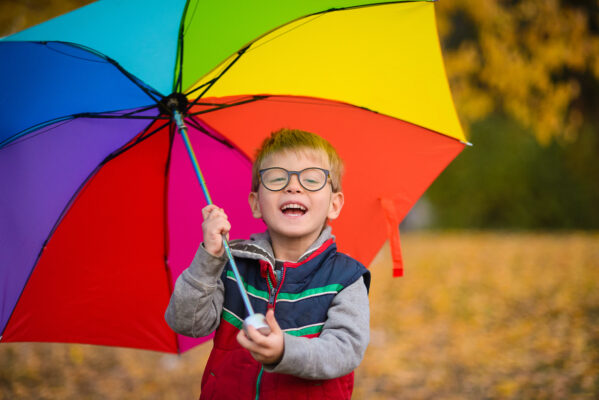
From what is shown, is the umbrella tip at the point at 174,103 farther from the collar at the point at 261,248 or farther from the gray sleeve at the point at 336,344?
the gray sleeve at the point at 336,344

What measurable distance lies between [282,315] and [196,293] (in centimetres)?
31

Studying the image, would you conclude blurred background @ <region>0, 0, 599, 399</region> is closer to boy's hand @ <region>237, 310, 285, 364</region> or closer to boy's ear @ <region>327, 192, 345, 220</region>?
boy's ear @ <region>327, 192, 345, 220</region>

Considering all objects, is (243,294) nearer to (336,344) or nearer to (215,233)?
(215,233)

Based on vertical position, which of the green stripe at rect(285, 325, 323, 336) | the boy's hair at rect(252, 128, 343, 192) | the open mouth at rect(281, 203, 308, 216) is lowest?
the green stripe at rect(285, 325, 323, 336)

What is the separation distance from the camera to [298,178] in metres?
2.15

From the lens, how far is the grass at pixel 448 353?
4.92m

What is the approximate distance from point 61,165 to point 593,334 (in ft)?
17.1

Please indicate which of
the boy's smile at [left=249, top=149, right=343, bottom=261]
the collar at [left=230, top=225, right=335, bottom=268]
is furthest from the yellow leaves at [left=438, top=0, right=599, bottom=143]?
the collar at [left=230, top=225, right=335, bottom=268]

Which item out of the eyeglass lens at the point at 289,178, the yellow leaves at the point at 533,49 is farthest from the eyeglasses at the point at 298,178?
the yellow leaves at the point at 533,49

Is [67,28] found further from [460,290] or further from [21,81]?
[460,290]

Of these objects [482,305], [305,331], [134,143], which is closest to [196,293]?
[305,331]

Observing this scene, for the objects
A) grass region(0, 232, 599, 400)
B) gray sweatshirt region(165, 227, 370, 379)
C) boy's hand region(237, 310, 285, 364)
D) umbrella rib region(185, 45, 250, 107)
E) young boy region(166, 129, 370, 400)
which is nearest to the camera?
boy's hand region(237, 310, 285, 364)

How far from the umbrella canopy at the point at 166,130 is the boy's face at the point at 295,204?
0.34 metres

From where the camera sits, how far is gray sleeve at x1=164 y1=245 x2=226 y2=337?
1.98m
